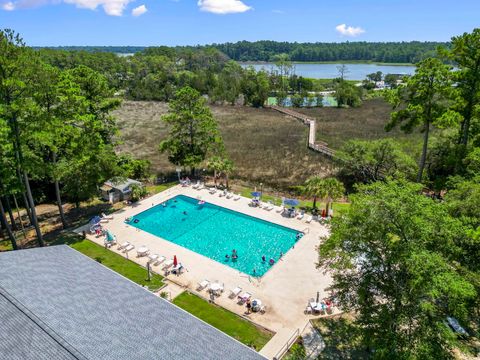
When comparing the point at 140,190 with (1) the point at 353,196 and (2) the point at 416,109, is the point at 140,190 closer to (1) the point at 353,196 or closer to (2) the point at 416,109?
(1) the point at 353,196

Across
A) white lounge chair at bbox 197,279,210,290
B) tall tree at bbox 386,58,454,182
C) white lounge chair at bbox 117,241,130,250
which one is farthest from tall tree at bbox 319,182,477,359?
white lounge chair at bbox 117,241,130,250

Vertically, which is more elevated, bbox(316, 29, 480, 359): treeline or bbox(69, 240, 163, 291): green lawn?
bbox(316, 29, 480, 359): treeline

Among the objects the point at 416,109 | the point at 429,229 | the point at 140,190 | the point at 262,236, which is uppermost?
the point at 416,109

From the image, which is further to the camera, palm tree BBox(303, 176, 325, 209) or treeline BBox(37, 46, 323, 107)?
treeline BBox(37, 46, 323, 107)

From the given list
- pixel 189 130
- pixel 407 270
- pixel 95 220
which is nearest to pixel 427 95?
pixel 407 270

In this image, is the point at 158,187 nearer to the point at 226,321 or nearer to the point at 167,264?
the point at 167,264

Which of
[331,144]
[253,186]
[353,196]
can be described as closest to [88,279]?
[353,196]

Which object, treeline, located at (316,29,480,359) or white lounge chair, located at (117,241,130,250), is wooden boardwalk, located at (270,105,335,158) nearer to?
treeline, located at (316,29,480,359)
